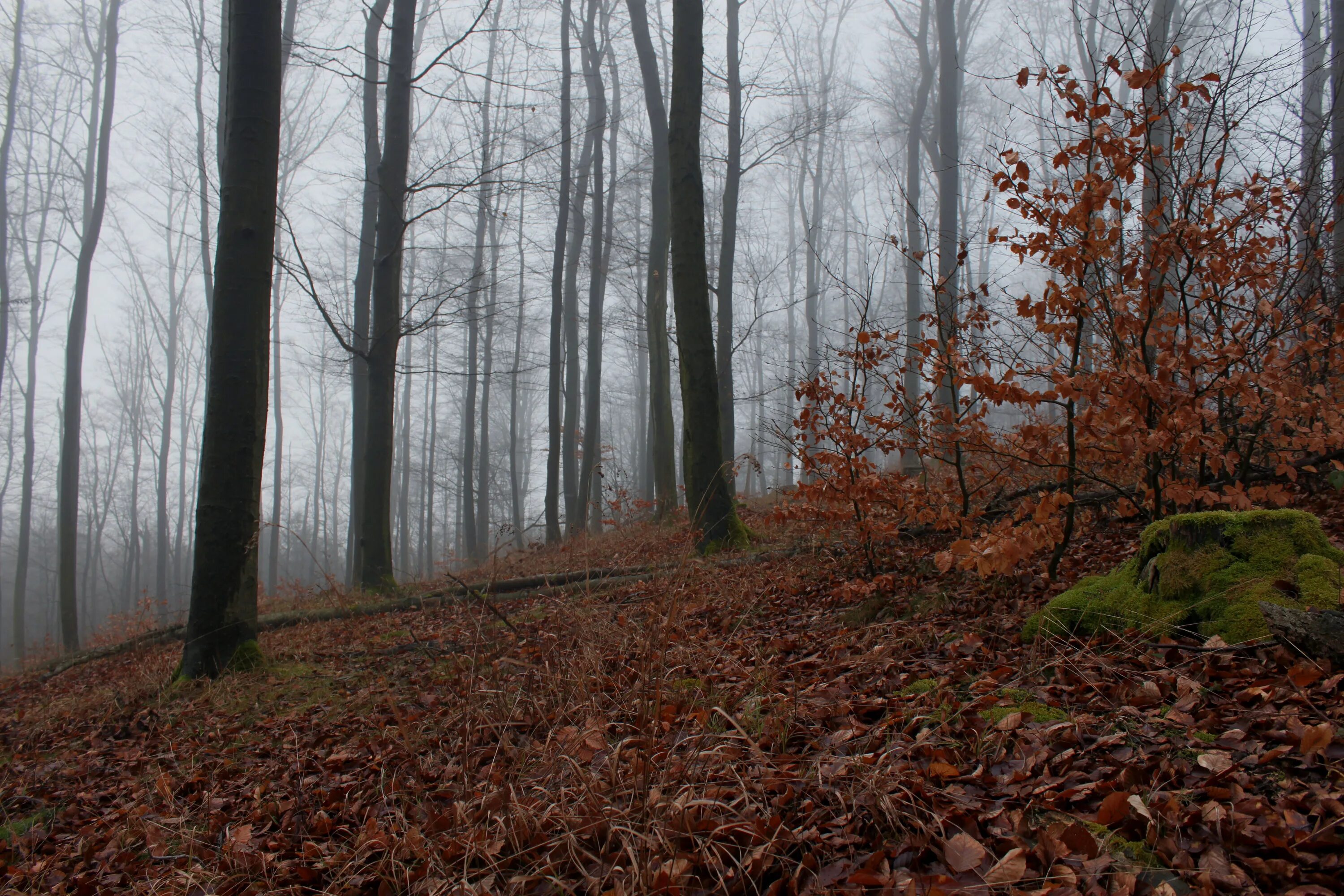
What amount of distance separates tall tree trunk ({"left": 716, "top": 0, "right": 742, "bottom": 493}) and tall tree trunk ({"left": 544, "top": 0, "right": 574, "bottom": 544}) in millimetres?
3375

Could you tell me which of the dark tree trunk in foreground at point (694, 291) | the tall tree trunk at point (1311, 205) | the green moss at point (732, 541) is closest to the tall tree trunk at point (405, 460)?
the dark tree trunk in foreground at point (694, 291)

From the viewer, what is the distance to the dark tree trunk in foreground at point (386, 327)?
29.3ft

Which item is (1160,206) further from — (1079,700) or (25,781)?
(25,781)

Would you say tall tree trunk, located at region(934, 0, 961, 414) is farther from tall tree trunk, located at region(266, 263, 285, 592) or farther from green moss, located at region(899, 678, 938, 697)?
→ tall tree trunk, located at region(266, 263, 285, 592)

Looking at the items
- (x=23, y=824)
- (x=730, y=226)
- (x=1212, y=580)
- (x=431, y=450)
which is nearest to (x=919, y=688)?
(x=1212, y=580)

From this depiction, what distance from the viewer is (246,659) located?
17.4ft

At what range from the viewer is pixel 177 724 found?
4453 millimetres

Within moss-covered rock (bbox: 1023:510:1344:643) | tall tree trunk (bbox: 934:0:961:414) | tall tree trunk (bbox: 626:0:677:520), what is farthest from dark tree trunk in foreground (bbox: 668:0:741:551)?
tall tree trunk (bbox: 934:0:961:414)

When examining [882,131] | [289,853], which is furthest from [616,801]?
[882,131]

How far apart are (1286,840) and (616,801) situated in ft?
5.54

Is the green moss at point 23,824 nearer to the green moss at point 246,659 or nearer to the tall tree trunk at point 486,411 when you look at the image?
the green moss at point 246,659

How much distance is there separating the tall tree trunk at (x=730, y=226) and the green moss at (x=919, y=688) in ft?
31.6

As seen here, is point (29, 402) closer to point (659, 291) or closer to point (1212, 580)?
point (659, 291)

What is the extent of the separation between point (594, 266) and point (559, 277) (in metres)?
1.12
